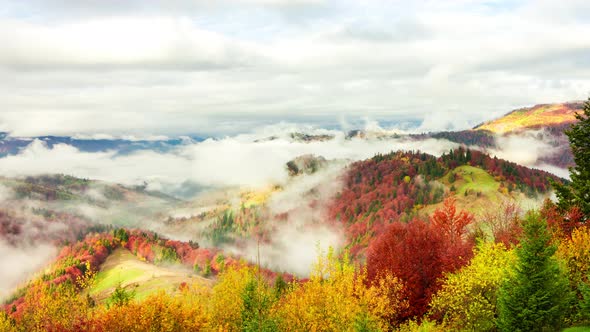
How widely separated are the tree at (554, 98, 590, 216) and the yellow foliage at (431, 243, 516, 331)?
15701 mm

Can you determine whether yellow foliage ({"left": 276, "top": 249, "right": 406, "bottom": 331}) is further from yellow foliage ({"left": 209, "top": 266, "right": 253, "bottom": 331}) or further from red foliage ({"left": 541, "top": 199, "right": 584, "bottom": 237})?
red foliage ({"left": 541, "top": 199, "right": 584, "bottom": 237})

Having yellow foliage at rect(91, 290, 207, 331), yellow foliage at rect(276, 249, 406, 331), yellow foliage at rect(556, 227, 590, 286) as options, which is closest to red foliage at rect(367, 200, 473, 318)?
yellow foliage at rect(276, 249, 406, 331)

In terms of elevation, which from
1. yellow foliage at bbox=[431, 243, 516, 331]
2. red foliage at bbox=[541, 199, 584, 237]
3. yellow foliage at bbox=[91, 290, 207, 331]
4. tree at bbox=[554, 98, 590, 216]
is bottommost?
yellow foliage at bbox=[91, 290, 207, 331]

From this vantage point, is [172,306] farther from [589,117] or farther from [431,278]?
[589,117]

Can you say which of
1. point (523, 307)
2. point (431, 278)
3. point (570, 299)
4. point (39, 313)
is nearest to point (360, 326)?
point (523, 307)

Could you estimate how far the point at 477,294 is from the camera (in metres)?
55.6

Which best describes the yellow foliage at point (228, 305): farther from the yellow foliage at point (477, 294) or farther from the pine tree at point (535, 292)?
the pine tree at point (535, 292)

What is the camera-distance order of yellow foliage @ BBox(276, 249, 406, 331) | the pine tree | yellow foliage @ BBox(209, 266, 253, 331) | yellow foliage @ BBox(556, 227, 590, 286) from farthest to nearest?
1. yellow foliage @ BBox(209, 266, 253, 331)
2. yellow foliage @ BBox(556, 227, 590, 286)
3. yellow foliage @ BBox(276, 249, 406, 331)
4. the pine tree

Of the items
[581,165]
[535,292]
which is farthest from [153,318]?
[581,165]

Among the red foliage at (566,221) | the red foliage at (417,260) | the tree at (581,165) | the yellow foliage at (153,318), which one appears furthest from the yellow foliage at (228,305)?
the tree at (581,165)

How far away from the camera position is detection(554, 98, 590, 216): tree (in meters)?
65.1

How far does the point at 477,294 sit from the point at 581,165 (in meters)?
27.4

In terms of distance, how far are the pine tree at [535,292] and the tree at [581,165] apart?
21.7 meters

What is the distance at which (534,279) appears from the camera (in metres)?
47.7
